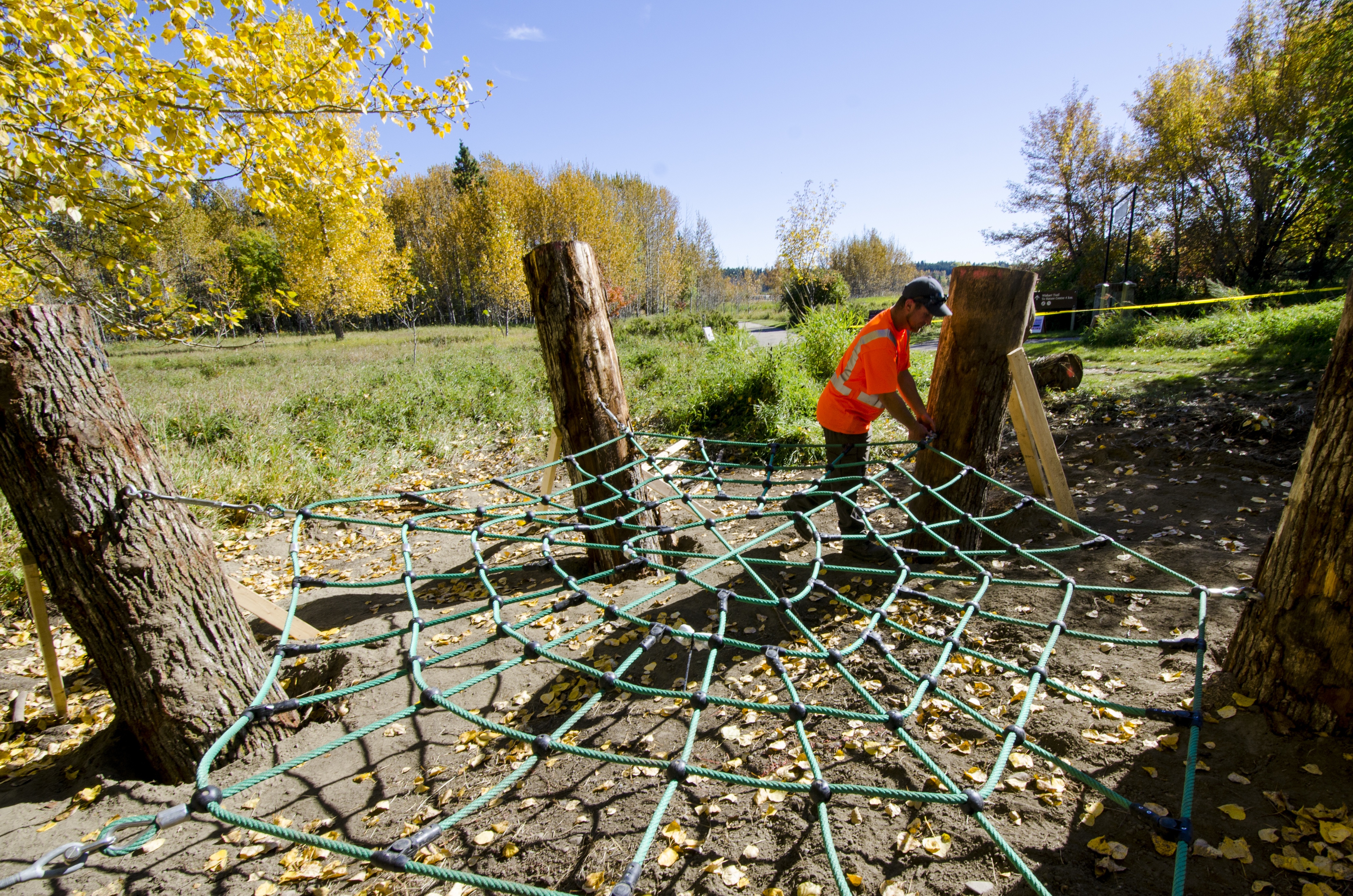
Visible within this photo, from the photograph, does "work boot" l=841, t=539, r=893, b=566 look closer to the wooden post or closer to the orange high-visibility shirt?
the orange high-visibility shirt

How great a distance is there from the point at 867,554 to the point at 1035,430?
4.19 feet

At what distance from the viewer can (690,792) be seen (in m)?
2.12

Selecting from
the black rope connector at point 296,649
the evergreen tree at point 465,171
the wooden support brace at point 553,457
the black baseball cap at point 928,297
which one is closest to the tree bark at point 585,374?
the wooden support brace at point 553,457

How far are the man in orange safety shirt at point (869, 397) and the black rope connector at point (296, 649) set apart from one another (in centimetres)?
209

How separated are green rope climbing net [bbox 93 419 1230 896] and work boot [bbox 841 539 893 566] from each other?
0.17ft

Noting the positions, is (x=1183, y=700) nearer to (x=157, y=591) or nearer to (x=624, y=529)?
(x=624, y=529)

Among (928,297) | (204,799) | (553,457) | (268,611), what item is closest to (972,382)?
(928,297)

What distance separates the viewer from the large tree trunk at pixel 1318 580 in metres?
1.65

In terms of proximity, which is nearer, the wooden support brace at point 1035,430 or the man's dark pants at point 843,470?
the wooden support brace at point 1035,430

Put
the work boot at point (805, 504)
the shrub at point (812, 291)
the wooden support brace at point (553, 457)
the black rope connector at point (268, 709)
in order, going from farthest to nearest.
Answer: the shrub at point (812, 291) < the work boot at point (805, 504) < the wooden support brace at point (553, 457) < the black rope connector at point (268, 709)

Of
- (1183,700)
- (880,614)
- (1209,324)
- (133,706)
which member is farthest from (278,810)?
(1209,324)

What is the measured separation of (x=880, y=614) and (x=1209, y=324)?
10.8m

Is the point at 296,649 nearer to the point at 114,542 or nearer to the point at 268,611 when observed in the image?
the point at 114,542

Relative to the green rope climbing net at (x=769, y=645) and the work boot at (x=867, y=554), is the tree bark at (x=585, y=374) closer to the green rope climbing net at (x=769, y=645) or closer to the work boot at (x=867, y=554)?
the green rope climbing net at (x=769, y=645)
